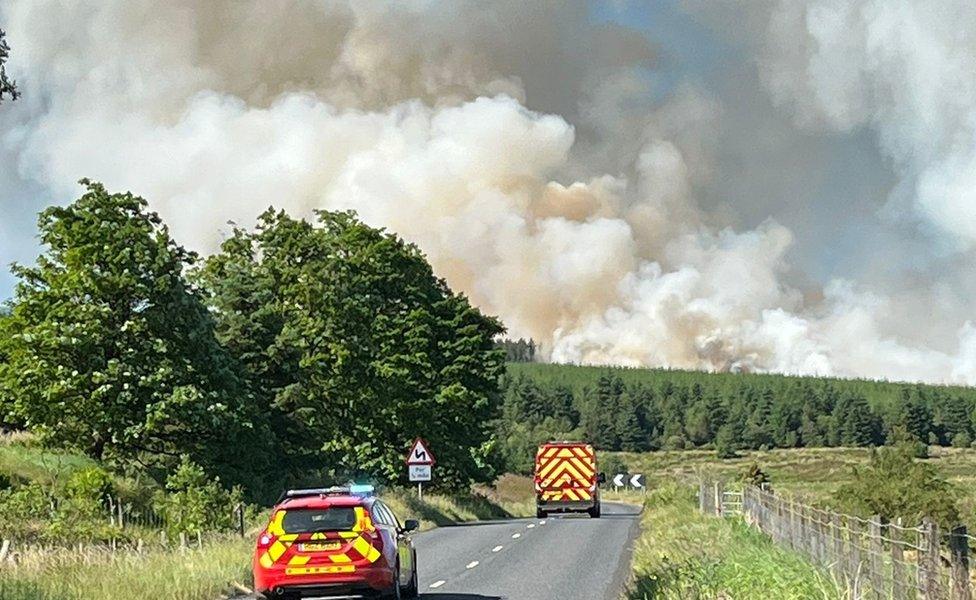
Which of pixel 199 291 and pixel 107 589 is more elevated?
pixel 199 291

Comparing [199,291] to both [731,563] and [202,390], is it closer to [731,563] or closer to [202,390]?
[202,390]

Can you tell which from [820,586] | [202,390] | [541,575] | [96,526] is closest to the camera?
[820,586]

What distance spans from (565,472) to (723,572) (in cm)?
3406

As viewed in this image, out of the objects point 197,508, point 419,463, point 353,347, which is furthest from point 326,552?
point 353,347

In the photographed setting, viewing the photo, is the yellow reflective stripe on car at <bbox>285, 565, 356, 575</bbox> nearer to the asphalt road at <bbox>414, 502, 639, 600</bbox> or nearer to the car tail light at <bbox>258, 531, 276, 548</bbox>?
the car tail light at <bbox>258, 531, 276, 548</bbox>

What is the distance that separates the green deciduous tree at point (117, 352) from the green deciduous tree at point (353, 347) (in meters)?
5.98

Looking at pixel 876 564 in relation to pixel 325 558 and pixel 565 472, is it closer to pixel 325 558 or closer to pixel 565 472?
pixel 325 558

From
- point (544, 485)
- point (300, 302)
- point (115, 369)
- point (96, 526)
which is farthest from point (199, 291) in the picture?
point (96, 526)

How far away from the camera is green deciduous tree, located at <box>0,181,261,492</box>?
43.8 m

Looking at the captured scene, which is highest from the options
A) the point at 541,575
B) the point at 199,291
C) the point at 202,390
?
the point at 199,291

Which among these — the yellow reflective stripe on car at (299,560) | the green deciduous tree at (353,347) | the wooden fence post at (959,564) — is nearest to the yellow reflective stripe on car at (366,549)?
the yellow reflective stripe on car at (299,560)

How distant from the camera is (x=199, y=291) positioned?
5219cm

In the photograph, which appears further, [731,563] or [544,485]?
[544,485]

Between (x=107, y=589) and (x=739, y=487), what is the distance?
105 ft
